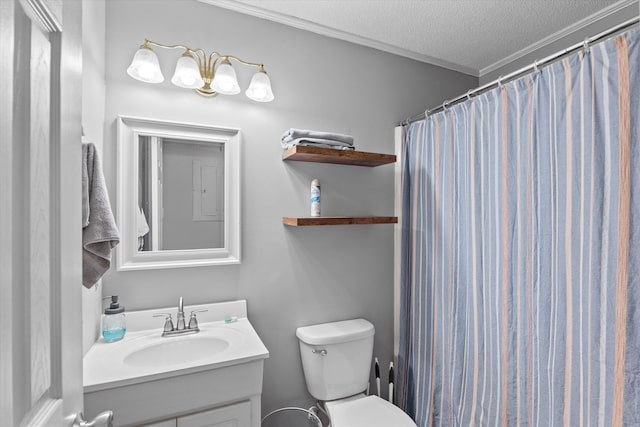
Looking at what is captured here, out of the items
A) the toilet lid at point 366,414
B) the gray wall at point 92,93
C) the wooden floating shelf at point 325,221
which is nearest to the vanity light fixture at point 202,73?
the gray wall at point 92,93

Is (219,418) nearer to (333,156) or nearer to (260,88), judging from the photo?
(333,156)

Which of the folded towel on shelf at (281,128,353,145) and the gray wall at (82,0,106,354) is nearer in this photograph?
the gray wall at (82,0,106,354)

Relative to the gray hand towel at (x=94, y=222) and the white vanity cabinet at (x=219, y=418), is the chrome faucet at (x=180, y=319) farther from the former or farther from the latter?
the gray hand towel at (x=94, y=222)

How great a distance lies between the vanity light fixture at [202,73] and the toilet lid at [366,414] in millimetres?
1581

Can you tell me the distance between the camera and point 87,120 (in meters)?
1.20

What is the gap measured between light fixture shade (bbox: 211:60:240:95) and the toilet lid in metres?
1.63

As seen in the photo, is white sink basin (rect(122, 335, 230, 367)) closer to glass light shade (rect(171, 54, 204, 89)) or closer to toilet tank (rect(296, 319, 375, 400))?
toilet tank (rect(296, 319, 375, 400))

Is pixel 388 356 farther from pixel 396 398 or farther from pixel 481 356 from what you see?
pixel 481 356

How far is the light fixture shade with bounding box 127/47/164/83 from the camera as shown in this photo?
4.48 ft

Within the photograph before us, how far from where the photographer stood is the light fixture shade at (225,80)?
1.50m

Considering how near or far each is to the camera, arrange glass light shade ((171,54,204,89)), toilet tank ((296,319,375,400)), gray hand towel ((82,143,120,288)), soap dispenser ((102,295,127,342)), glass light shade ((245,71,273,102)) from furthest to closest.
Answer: toilet tank ((296,319,375,400))
glass light shade ((245,71,273,102))
glass light shade ((171,54,204,89))
soap dispenser ((102,295,127,342))
gray hand towel ((82,143,120,288))

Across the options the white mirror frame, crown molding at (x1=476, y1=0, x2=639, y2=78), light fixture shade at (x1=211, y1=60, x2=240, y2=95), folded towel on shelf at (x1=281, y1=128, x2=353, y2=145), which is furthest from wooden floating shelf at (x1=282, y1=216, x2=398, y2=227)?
crown molding at (x1=476, y1=0, x2=639, y2=78)

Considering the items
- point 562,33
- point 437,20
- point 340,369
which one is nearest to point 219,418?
point 340,369

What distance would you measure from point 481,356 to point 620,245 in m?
0.76
